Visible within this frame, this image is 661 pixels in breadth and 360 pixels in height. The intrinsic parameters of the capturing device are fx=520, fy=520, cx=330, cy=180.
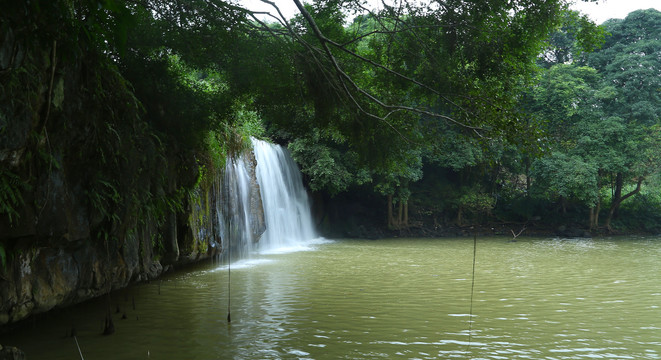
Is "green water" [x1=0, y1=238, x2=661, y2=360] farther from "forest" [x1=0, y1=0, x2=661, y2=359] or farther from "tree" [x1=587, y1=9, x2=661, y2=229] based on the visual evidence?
"tree" [x1=587, y1=9, x2=661, y2=229]

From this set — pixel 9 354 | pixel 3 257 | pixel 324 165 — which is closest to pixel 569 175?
pixel 324 165

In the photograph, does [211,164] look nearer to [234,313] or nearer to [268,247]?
[234,313]

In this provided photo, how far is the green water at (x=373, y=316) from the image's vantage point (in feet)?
19.3

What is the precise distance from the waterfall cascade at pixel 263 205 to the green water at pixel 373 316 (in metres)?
1.52

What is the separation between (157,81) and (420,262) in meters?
9.80

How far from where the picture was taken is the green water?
588 cm

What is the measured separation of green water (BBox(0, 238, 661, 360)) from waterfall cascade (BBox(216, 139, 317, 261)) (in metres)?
1.52

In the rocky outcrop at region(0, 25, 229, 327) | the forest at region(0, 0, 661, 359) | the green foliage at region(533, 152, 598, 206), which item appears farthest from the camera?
the green foliage at region(533, 152, 598, 206)

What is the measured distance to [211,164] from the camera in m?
11.4

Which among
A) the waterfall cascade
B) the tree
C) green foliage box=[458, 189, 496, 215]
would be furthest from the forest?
the tree

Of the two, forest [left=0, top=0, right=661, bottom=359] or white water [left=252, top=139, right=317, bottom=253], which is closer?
forest [left=0, top=0, right=661, bottom=359]

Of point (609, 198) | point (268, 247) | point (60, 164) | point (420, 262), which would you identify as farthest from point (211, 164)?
point (609, 198)

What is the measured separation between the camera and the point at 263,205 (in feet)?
61.9

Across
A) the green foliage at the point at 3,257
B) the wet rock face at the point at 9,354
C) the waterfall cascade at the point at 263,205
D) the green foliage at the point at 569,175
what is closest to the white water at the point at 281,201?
the waterfall cascade at the point at 263,205
